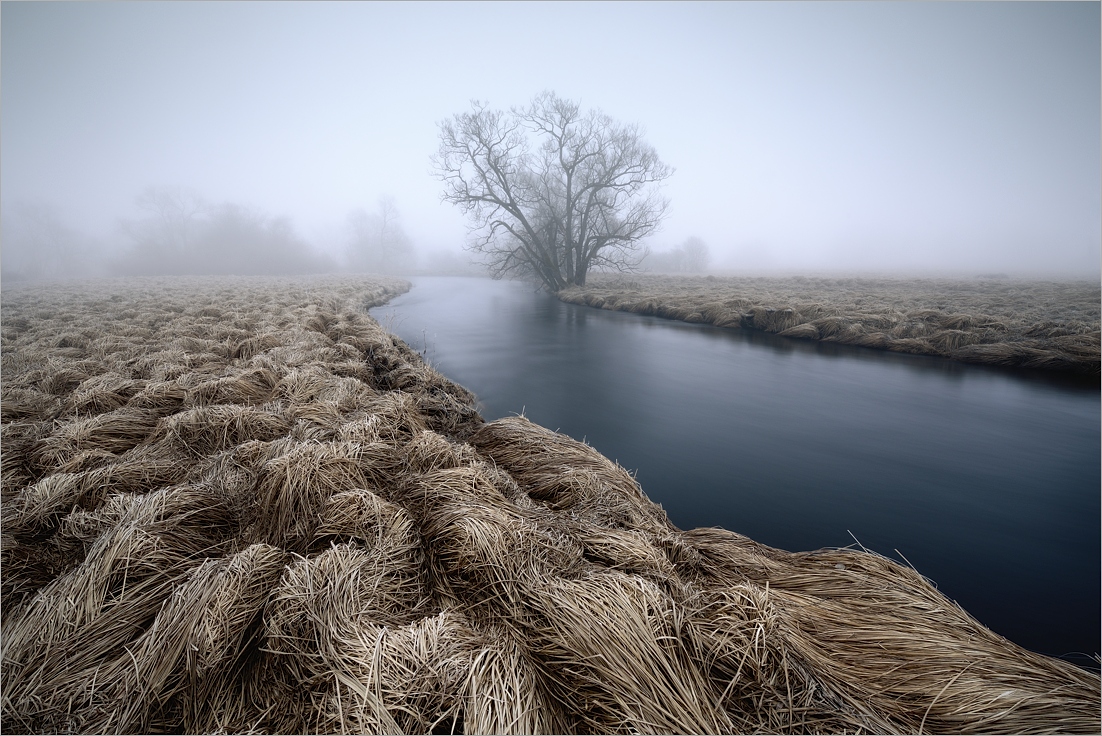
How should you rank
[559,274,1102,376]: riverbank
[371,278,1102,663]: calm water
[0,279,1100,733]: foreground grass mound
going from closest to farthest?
[0,279,1100,733]: foreground grass mound → [371,278,1102,663]: calm water → [559,274,1102,376]: riverbank

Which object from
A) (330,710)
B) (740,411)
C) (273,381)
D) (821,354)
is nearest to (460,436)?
(273,381)

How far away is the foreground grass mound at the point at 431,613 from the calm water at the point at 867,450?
1000 mm

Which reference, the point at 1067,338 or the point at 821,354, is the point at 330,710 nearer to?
the point at 821,354

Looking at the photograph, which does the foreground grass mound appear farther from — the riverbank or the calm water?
the riverbank

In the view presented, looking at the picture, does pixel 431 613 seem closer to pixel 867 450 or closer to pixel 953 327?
pixel 867 450

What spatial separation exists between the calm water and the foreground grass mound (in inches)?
39.4

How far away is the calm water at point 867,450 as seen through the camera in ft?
9.45

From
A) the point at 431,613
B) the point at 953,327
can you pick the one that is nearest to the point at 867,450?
the point at 431,613

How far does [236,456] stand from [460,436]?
1749 millimetres

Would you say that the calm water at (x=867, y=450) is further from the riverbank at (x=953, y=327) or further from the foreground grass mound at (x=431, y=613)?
the foreground grass mound at (x=431, y=613)

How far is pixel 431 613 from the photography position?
1.86 m

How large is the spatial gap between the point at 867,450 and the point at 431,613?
15.4 ft

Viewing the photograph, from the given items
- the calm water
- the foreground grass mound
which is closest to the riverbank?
the calm water

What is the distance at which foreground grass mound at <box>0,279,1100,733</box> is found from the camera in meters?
1.45
